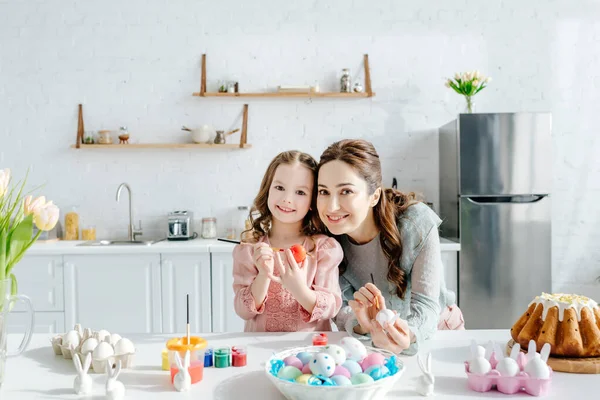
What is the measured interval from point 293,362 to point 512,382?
470 mm

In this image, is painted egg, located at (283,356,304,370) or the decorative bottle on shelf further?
the decorative bottle on shelf

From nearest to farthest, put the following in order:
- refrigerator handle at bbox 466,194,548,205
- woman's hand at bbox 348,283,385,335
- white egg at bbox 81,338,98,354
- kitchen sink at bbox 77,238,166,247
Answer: white egg at bbox 81,338,98,354, woman's hand at bbox 348,283,385,335, refrigerator handle at bbox 466,194,548,205, kitchen sink at bbox 77,238,166,247

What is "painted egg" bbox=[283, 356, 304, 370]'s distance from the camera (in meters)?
1.27

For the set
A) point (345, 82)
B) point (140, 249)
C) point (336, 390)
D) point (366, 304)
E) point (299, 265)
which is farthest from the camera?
point (345, 82)

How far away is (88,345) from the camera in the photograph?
1446 mm

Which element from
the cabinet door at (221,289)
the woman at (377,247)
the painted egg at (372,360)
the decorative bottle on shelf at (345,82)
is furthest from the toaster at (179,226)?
the painted egg at (372,360)

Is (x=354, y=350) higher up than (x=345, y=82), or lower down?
lower down

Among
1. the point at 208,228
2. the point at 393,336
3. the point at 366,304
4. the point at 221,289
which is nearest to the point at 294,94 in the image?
the point at 208,228

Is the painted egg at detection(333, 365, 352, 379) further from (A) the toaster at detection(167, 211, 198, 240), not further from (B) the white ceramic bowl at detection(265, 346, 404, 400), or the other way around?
(A) the toaster at detection(167, 211, 198, 240)

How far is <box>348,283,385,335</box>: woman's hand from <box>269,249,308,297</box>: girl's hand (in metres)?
0.19

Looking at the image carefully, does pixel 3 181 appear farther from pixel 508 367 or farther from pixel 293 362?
pixel 508 367

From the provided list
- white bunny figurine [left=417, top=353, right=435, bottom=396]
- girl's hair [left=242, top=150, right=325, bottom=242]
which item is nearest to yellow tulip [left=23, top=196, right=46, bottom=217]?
girl's hair [left=242, top=150, right=325, bottom=242]

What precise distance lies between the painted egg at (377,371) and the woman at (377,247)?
29cm

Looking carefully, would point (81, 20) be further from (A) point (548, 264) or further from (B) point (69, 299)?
(A) point (548, 264)
